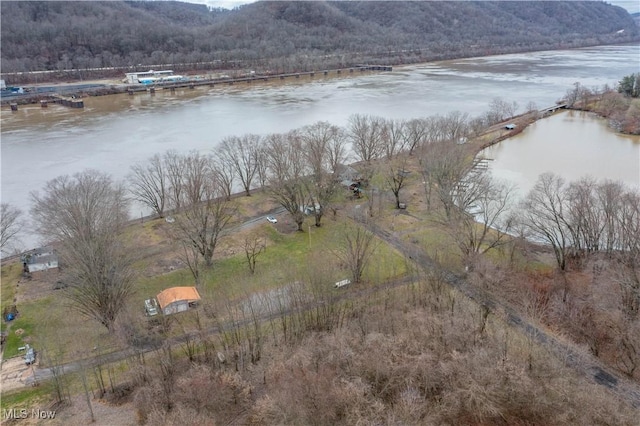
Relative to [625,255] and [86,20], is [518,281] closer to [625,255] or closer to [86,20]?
[625,255]

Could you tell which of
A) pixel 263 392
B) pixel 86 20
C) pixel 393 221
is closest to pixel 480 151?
pixel 393 221

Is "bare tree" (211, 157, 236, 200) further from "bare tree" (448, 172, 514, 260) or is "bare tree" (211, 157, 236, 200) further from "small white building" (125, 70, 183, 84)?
"small white building" (125, 70, 183, 84)


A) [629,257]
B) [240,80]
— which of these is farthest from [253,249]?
[240,80]

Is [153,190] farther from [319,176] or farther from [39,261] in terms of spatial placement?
[319,176]

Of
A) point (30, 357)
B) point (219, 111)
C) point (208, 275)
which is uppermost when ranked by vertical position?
point (219, 111)

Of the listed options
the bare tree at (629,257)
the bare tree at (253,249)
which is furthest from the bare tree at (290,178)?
the bare tree at (629,257)

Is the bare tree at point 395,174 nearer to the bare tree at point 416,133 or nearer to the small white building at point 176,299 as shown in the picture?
the bare tree at point 416,133
